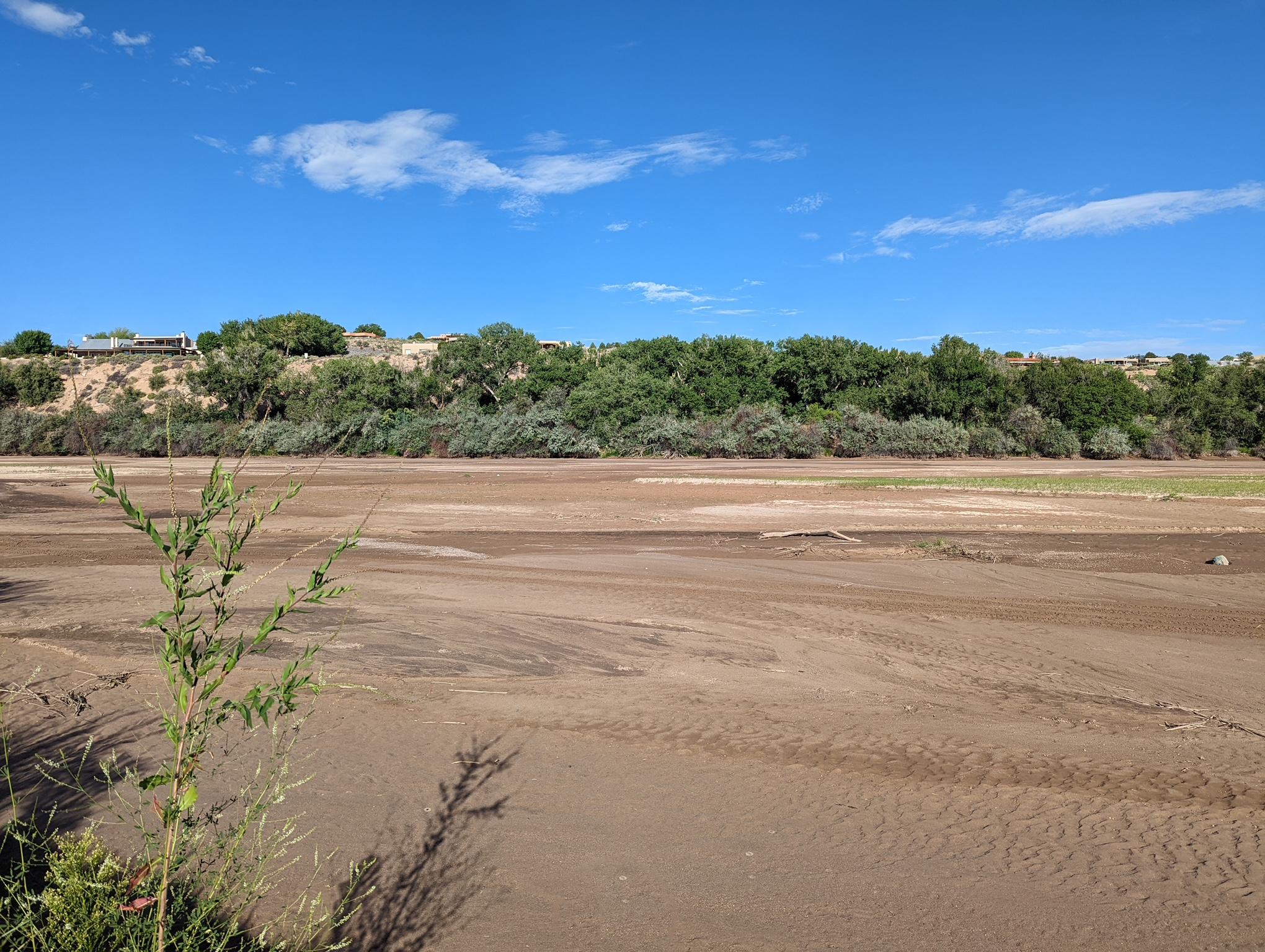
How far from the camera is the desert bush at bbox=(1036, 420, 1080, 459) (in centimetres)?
4603

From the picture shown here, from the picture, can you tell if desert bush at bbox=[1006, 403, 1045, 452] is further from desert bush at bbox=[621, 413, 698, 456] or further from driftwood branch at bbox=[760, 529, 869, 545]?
driftwood branch at bbox=[760, 529, 869, 545]

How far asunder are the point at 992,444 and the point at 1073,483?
18742 millimetres

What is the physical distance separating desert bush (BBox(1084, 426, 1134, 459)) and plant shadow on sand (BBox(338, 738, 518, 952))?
4825cm

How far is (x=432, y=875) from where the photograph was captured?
184 inches

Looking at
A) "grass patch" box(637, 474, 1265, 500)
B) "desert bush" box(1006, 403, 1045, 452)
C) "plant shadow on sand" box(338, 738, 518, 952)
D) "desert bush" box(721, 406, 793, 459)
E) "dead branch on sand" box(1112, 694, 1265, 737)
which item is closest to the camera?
"plant shadow on sand" box(338, 738, 518, 952)

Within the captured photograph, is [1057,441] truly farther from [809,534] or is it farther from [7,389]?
[7,389]

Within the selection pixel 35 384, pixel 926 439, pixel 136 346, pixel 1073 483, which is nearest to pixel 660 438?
pixel 926 439

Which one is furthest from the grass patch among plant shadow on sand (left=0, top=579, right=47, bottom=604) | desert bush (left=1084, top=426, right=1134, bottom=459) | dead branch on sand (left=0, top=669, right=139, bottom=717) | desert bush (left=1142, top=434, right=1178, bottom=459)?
dead branch on sand (left=0, top=669, right=139, bottom=717)

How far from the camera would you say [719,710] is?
715cm

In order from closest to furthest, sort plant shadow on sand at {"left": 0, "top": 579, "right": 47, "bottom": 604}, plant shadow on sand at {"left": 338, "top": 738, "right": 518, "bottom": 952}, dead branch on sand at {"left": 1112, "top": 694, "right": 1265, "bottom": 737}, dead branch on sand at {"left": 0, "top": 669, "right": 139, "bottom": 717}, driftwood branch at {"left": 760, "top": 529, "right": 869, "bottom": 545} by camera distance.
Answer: plant shadow on sand at {"left": 338, "top": 738, "right": 518, "bottom": 952}, dead branch on sand at {"left": 1112, "top": 694, "right": 1265, "bottom": 737}, dead branch on sand at {"left": 0, "top": 669, "right": 139, "bottom": 717}, plant shadow on sand at {"left": 0, "top": 579, "right": 47, "bottom": 604}, driftwood branch at {"left": 760, "top": 529, "right": 869, "bottom": 545}

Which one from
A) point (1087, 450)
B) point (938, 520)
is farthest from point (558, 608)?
point (1087, 450)

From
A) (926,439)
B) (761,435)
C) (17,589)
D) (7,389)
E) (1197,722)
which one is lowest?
(1197,722)

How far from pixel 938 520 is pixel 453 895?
1743cm

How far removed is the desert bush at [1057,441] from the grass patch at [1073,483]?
44.1 feet
